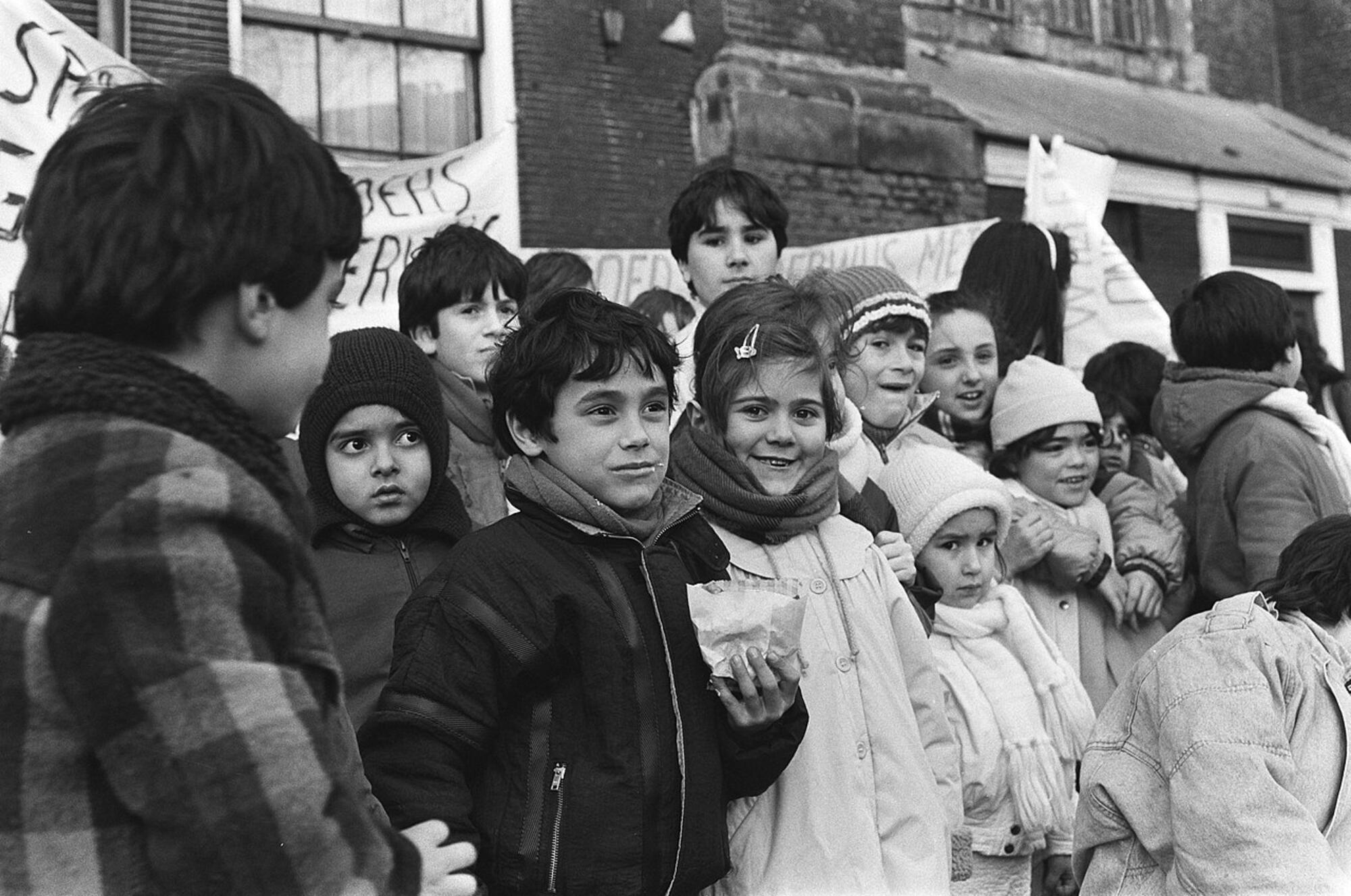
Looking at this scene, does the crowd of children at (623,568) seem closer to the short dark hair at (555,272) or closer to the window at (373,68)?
the short dark hair at (555,272)

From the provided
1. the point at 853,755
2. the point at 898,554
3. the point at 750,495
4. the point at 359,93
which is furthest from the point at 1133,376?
the point at 359,93

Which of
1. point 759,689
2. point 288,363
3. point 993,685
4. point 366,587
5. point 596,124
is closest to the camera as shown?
point 288,363

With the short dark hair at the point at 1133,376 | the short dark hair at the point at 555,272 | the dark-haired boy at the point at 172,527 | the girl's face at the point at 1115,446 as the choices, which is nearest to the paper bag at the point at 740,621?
the dark-haired boy at the point at 172,527

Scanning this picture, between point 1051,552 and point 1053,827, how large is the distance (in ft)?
2.68

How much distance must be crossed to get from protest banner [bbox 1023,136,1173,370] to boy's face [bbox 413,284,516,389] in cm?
329

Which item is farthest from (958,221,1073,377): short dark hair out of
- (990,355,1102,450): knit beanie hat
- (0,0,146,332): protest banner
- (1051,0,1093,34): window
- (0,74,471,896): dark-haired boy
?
(1051,0,1093,34): window

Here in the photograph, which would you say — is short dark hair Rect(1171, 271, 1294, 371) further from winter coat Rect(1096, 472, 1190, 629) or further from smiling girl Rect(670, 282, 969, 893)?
smiling girl Rect(670, 282, 969, 893)

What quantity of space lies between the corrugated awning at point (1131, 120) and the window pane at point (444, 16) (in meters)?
3.37

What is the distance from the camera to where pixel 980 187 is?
10.1m

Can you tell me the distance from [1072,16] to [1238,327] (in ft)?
32.4

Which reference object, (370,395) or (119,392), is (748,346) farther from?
(119,392)

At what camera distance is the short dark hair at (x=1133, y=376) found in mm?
5520

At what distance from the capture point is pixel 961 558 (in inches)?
149

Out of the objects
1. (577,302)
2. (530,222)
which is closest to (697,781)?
(577,302)
